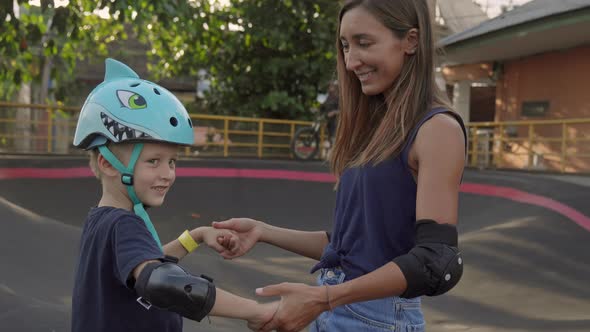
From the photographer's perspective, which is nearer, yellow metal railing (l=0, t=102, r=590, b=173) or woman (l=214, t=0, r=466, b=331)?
woman (l=214, t=0, r=466, b=331)

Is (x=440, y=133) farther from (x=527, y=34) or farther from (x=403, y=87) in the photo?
(x=527, y=34)

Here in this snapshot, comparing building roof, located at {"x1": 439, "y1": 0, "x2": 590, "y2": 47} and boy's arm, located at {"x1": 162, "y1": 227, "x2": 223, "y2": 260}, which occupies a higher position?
building roof, located at {"x1": 439, "y1": 0, "x2": 590, "y2": 47}

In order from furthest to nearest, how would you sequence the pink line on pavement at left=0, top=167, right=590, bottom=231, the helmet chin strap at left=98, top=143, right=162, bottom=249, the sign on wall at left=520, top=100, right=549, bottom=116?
the sign on wall at left=520, top=100, right=549, bottom=116
the pink line on pavement at left=0, top=167, right=590, bottom=231
the helmet chin strap at left=98, top=143, right=162, bottom=249

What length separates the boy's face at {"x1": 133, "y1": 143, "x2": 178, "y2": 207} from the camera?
210cm

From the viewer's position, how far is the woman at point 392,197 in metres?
1.78

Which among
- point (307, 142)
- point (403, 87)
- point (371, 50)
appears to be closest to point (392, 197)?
point (403, 87)

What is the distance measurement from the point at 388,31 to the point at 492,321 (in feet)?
13.3

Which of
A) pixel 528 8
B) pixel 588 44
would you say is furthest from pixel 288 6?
pixel 588 44

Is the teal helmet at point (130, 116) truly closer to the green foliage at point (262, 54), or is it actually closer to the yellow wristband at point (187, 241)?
the yellow wristband at point (187, 241)

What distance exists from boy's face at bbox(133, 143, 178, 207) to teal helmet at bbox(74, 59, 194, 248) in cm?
2

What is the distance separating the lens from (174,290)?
1831 mm

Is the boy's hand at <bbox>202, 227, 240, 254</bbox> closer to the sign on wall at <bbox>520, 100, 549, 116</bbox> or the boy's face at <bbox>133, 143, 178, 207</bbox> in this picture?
the boy's face at <bbox>133, 143, 178, 207</bbox>

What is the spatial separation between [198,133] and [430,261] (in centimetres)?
1360

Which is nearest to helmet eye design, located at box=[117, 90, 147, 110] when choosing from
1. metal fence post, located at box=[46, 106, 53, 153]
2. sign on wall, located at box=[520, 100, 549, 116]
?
metal fence post, located at box=[46, 106, 53, 153]
